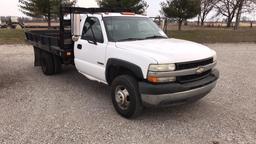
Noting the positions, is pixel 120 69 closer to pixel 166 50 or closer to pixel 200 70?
pixel 166 50

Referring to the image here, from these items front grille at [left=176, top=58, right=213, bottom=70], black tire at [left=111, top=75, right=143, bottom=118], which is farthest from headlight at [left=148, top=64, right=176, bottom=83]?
black tire at [left=111, top=75, right=143, bottom=118]

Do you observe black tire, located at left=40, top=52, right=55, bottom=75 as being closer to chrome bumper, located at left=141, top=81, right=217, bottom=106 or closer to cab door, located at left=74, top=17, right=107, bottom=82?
cab door, located at left=74, top=17, right=107, bottom=82

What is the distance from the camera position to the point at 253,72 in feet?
28.2

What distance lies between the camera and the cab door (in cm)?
514

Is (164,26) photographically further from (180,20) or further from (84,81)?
(180,20)

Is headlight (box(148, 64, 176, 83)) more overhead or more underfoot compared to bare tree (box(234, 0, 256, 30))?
more underfoot

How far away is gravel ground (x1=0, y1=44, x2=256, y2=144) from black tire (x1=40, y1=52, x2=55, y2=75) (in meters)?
0.63

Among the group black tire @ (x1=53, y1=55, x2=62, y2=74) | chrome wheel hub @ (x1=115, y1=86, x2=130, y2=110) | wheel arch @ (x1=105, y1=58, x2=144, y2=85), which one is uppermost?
wheel arch @ (x1=105, y1=58, x2=144, y2=85)

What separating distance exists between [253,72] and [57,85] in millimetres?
6335

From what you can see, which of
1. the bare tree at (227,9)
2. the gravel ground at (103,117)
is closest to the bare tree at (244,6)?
the bare tree at (227,9)

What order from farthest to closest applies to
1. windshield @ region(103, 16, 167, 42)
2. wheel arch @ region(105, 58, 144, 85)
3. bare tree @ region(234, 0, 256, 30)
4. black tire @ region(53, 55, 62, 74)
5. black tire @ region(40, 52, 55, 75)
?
bare tree @ region(234, 0, 256, 30)
black tire @ region(40, 52, 55, 75)
black tire @ region(53, 55, 62, 74)
windshield @ region(103, 16, 167, 42)
wheel arch @ region(105, 58, 144, 85)

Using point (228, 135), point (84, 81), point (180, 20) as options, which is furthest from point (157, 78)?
point (180, 20)

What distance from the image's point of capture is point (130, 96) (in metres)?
4.42

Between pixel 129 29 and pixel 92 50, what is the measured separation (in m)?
0.89
